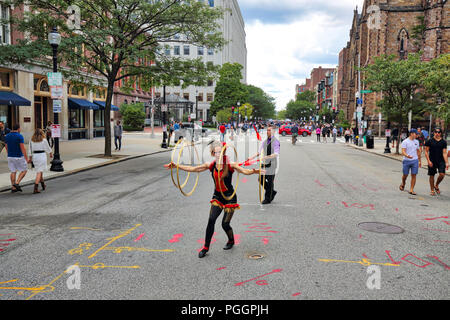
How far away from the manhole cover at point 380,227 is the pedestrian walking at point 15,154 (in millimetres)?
9549

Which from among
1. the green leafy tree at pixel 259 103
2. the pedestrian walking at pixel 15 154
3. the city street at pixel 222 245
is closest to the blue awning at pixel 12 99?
the pedestrian walking at pixel 15 154

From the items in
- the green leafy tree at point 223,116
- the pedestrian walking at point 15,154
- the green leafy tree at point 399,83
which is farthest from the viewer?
the green leafy tree at point 223,116

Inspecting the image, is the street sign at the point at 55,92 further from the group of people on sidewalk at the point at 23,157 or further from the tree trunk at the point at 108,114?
the tree trunk at the point at 108,114

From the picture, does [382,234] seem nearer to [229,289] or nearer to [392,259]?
[392,259]

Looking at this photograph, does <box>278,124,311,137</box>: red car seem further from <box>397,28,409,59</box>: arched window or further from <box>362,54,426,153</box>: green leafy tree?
<box>362,54,426,153</box>: green leafy tree

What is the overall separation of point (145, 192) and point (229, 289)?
7.12 m

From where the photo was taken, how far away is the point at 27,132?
87.8ft

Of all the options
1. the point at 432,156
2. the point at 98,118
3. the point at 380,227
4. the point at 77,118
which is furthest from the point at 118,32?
the point at 98,118

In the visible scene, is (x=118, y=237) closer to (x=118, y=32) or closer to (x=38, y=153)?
(x=38, y=153)

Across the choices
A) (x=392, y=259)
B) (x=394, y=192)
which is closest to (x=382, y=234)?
(x=392, y=259)

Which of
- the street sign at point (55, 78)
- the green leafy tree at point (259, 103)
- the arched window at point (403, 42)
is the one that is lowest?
the street sign at point (55, 78)

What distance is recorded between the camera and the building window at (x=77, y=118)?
34.0 m

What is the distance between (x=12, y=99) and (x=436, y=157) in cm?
2390

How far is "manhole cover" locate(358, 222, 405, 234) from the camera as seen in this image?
7.45m
